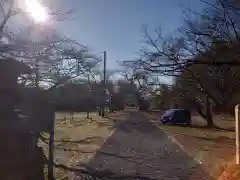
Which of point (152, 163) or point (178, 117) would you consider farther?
point (178, 117)

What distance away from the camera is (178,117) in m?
41.2

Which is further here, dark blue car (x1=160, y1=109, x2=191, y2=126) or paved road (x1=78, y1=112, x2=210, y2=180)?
dark blue car (x1=160, y1=109, x2=191, y2=126)

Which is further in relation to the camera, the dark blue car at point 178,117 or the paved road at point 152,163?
the dark blue car at point 178,117

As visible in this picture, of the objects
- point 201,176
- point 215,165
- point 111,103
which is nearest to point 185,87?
point 215,165

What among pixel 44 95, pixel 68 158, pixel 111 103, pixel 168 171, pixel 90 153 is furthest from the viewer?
pixel 111 103

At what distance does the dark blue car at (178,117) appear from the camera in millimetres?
40737

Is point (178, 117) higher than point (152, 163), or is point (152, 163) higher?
point (178, 117)

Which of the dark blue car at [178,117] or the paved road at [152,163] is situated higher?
the dark blue car at [178,117]

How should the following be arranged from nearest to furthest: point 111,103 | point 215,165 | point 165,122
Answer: point 215,165 < point 165,122 < point 111,103

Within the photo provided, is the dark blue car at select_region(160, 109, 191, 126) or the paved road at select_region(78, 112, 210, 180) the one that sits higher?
the dark blue car at select_region(160, 109, 191, 126)

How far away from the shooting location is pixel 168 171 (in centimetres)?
1228

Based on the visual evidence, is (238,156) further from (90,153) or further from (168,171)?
(90,153)

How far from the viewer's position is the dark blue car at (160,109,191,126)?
40737 millimetres

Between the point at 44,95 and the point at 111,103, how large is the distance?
270ft
